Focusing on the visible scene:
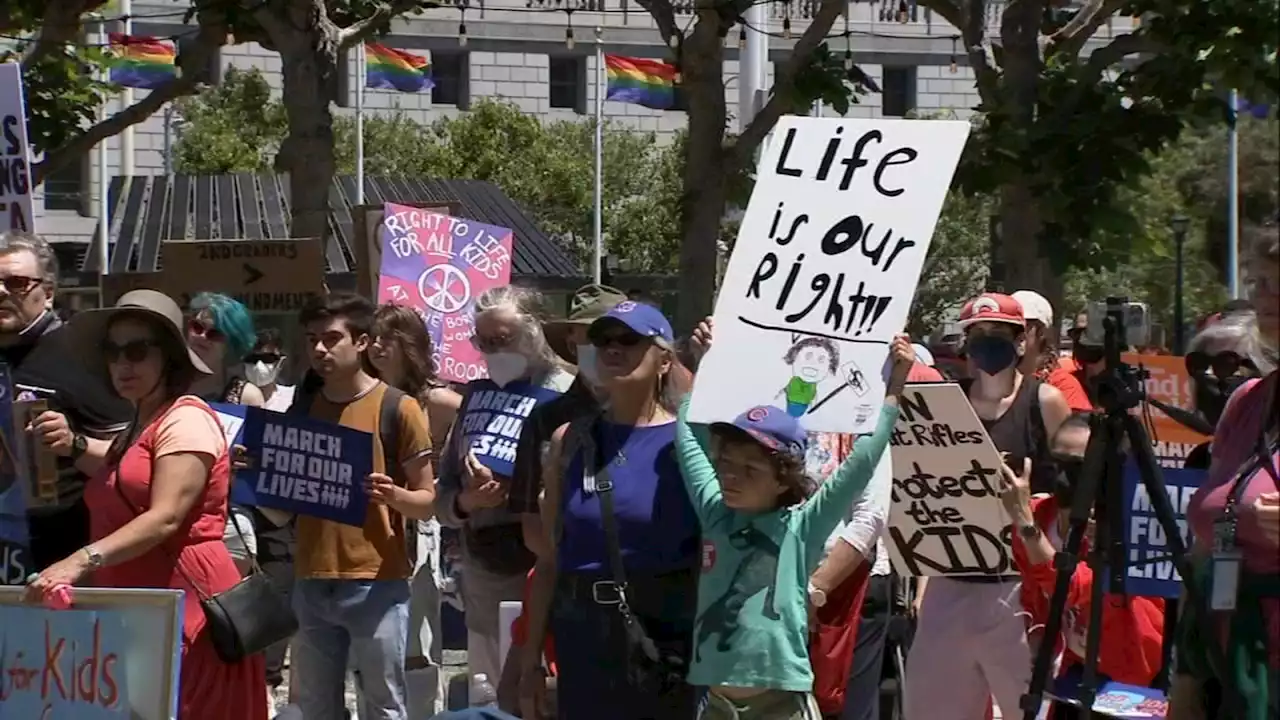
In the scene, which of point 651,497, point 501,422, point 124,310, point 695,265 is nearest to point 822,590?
point 651,497

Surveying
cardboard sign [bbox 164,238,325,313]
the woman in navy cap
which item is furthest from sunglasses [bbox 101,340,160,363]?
cardboard sign [bbox 164,238,325,313]

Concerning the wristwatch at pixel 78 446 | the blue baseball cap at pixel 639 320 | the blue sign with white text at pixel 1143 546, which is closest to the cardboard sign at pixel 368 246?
the wristwatch at pixel 78 446

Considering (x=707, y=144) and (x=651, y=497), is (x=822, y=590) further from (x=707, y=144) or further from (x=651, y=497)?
(x=707, y=144)

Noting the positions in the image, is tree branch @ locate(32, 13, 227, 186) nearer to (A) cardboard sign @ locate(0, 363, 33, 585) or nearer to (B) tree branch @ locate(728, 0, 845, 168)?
(B) tree branch @ locate(728, 0, 845, 168)

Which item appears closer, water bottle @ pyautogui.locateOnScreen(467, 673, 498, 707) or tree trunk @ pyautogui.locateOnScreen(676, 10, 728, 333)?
water bottle @ pyautogui.locateOnScreen(467, 673, 498, 707)

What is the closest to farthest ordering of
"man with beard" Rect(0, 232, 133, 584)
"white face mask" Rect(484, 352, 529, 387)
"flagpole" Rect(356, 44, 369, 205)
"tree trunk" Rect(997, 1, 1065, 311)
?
"man with beard" Rect(0, 232, 133, 584) → "white face mask" Rect(484, 352, 529, 387) → "tree trunk" Rect(997, 1, 1065, 311) → "flagpole" Rect(356, 44, 369, 205)

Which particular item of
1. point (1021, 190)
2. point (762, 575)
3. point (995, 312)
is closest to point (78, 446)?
point (762, 575)

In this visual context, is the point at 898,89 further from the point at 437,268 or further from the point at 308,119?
the point at 437,268

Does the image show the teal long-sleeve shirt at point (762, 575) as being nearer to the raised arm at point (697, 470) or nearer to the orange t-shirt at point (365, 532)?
the raised arm at point (697, 470)

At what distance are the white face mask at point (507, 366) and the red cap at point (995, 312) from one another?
5.06 feet

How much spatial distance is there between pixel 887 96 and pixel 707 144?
136 ft

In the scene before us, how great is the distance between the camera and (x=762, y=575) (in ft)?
16.6

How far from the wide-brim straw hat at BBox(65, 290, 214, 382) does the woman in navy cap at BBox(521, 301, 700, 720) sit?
1.14 m

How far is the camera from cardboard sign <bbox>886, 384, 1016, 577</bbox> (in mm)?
6285
